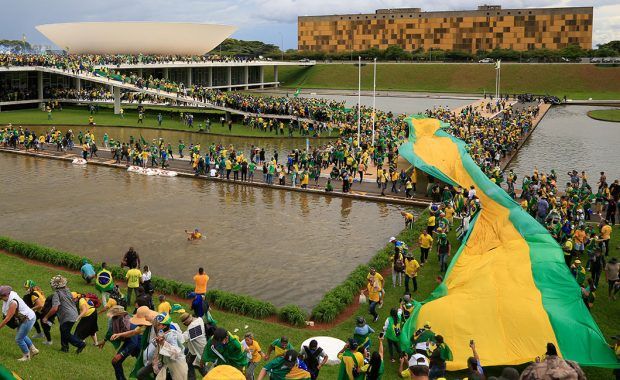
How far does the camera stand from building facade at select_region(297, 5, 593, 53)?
339 feet

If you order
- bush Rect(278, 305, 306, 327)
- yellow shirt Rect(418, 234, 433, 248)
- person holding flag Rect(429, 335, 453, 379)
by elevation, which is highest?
yellow shirt Rect(418, 234, 433, 248)

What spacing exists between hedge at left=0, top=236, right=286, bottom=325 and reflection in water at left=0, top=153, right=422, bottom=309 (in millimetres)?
934

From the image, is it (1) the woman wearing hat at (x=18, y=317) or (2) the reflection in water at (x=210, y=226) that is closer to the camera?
(1) the woman wearing hat at (x=18, y=317)

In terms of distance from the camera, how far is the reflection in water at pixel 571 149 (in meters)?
30.6

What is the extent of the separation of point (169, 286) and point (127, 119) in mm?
34636

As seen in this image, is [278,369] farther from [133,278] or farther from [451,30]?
[451,30]

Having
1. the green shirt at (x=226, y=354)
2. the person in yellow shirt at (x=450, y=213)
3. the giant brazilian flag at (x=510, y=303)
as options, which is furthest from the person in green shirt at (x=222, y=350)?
the person in yellow shirt at (x=450, y=213)

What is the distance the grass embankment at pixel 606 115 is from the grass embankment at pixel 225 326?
36127 mm

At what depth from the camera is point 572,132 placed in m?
43.5

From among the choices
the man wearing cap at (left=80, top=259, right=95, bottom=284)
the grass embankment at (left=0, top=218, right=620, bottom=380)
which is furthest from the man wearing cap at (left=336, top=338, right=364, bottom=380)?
the man wearing cap at (left=80, top=259, right=95, bottom=284)

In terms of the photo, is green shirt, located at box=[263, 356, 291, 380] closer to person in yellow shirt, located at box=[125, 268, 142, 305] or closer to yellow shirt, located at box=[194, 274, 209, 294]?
yellow shirt, located at box=[194, 274, 209, 294]

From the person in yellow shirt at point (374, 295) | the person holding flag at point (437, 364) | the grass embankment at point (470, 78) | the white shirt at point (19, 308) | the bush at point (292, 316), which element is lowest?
the bush at point (292, 316)

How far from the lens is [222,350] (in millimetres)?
7676

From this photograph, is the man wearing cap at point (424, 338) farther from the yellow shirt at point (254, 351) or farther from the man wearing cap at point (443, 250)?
the man wearing cap at point (443, 250)
